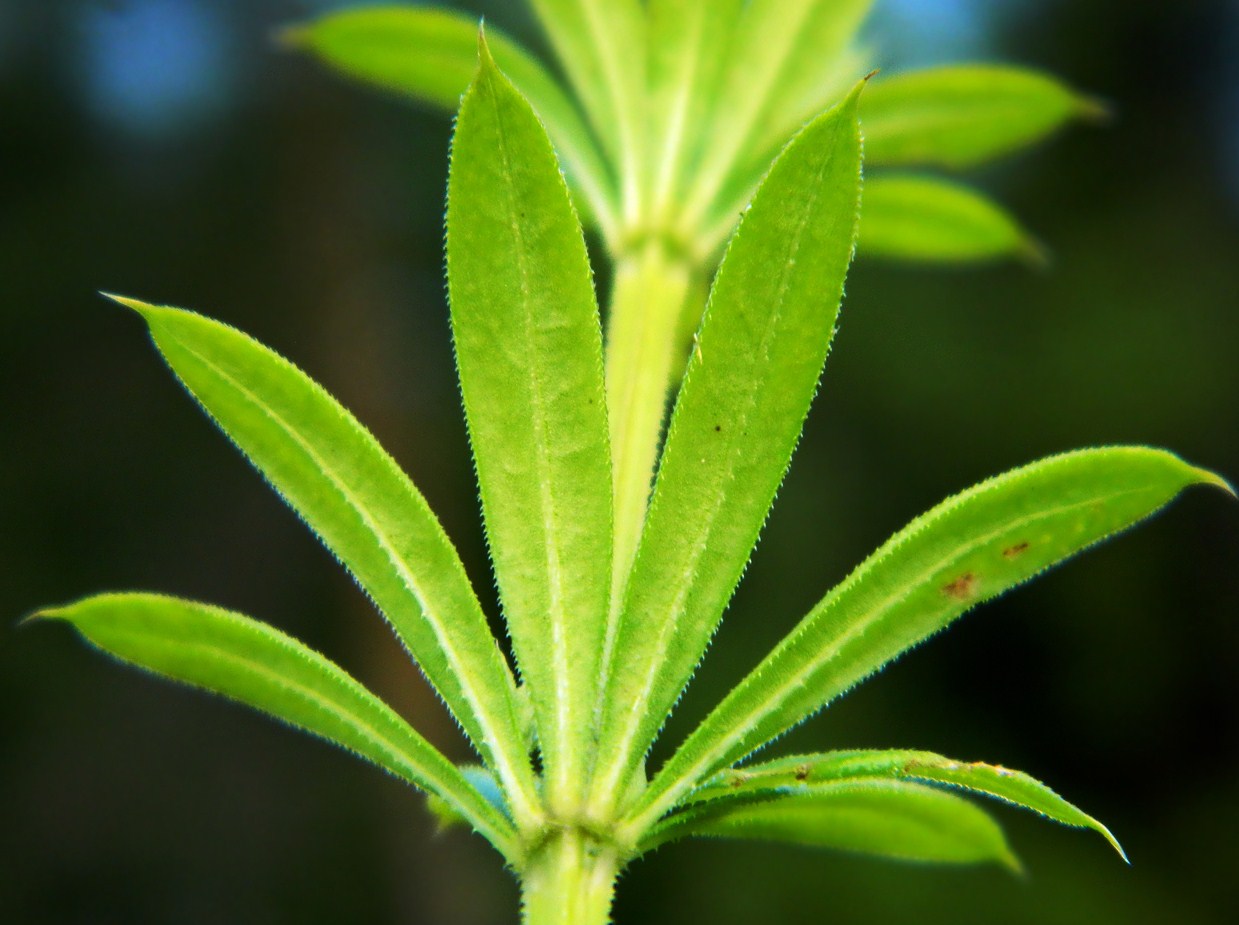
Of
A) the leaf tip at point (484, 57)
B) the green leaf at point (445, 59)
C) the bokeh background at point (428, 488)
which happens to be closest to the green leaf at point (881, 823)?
the leaf tip at point (484, 57)

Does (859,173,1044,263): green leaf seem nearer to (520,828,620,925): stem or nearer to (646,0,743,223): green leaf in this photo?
(646,0,743,223): green leaf

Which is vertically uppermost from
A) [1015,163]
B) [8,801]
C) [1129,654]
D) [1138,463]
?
[1015,163]

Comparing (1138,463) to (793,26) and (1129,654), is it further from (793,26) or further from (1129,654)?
(1129,654)

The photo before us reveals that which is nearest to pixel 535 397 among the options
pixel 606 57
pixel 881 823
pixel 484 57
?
pixel 484 57

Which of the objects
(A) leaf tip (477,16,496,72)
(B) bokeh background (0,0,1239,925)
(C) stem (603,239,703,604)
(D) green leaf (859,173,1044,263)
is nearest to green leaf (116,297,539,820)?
(C) stem (603,239,703,604)

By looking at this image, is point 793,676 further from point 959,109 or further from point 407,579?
point 959,109

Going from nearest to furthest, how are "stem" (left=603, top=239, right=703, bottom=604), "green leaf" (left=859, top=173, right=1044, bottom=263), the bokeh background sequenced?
"stem" (left=603, top=239, right=703, bottom=604) → "green leaf" (left=859, top=173, right=1044, bottom=263) → the bokeh background

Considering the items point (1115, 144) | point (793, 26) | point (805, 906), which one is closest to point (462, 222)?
point (793, 26)
